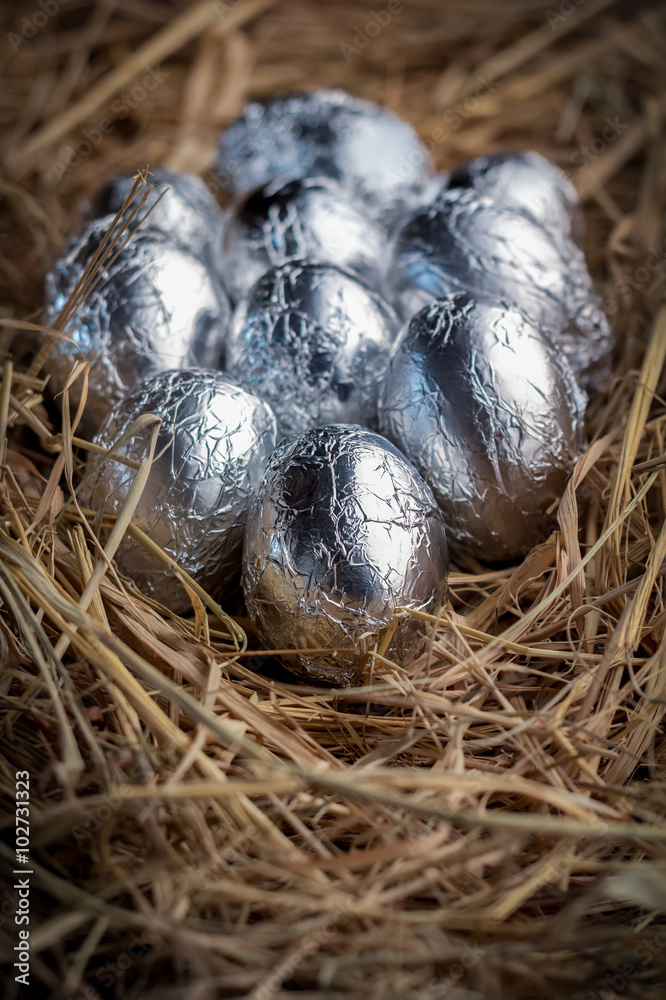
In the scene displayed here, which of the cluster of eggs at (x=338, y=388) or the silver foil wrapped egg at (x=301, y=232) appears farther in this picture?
the silver foil wrapped egg at (x=301, y=232)

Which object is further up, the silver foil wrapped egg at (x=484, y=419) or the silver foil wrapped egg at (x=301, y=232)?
the silver foil wrapped egg at (x=301, y=232)

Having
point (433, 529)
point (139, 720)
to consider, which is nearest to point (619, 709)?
point (433, 529)

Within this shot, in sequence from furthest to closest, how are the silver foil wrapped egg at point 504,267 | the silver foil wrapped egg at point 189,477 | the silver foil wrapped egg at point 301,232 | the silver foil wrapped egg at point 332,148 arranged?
the silver foil wrapped egg at point 332,148, the silver foil wrapped egg at point 301,232, the silver foil wrapped egg at point 504,267, the silver foil wrapped egg at point 189,477

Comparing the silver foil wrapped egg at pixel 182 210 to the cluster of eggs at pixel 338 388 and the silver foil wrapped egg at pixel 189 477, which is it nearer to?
the cluster of eggs at pixel 338 388

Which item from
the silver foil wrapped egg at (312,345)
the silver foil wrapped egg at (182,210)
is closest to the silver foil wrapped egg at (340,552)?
the silver foil wrapped egg at (312,345)

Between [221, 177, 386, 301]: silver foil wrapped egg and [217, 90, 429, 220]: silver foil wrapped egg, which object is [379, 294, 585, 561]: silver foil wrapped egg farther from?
[217, 90, 429, 220]: silver foil wrapped egg

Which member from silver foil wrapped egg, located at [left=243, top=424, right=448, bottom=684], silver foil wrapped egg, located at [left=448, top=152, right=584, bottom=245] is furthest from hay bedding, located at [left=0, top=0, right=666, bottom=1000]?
silver foil wrapped egg, located at [left=448, top=152, right=584, bottom=245]

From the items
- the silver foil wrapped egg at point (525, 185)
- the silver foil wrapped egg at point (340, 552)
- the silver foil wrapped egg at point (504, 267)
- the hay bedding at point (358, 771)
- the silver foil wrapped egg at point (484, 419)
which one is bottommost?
the hay bedding at point (358, 771)

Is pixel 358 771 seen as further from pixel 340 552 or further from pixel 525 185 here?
pixel 525 185
